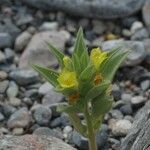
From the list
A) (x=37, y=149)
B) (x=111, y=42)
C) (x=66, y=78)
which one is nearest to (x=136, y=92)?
(x=111, y=42)

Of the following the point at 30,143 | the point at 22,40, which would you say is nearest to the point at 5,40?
the point at 22,40

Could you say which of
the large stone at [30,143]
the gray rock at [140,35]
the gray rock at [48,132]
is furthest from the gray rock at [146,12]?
the large stone at [30,143]

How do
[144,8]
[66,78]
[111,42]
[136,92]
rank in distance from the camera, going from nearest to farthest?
[66,78] < [136,92] < [111,42] < [144,8]

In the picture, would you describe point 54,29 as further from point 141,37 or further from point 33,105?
point 33,105

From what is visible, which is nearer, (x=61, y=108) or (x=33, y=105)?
(x=61, y=108)

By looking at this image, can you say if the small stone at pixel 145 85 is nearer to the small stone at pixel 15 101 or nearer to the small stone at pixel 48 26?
the small stone at pixel 15 101

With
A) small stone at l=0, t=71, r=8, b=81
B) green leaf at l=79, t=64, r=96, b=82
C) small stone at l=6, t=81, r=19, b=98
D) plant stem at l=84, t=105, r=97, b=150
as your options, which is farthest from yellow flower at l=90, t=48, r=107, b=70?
small stone at l=0, t=71, r=8, b=81
